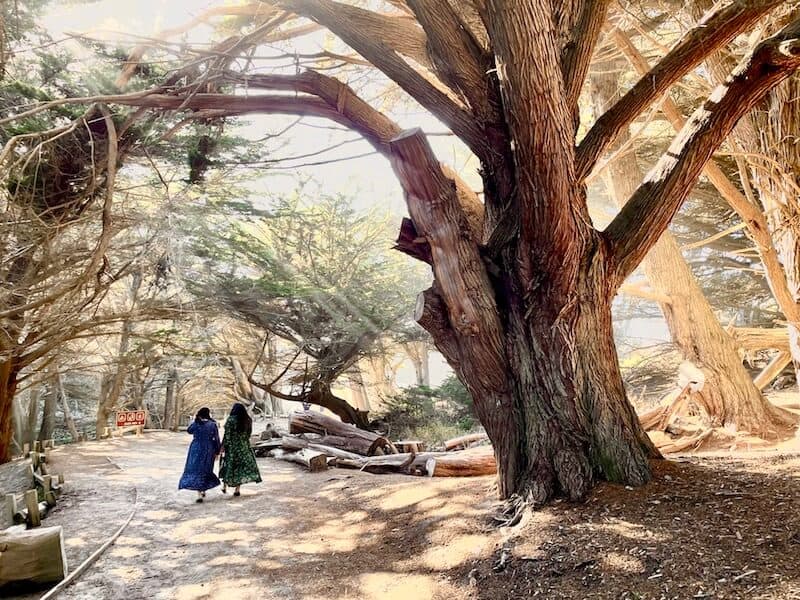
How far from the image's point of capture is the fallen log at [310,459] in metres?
8.65

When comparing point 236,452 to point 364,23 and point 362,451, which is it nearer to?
point 362,451

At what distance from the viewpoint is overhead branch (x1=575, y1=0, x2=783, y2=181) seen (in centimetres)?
323

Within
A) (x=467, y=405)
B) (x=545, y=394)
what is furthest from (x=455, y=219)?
(x=467, y=405)

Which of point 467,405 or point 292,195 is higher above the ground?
point 292,195

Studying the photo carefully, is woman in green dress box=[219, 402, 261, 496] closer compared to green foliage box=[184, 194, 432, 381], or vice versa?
woman in green dress box=[219, 402, 261, 496]

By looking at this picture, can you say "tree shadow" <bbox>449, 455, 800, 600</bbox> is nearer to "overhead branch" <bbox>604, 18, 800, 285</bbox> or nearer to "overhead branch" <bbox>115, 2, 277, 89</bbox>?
"overhead branch" <bbox>604, 18, 800, 285</bbox>

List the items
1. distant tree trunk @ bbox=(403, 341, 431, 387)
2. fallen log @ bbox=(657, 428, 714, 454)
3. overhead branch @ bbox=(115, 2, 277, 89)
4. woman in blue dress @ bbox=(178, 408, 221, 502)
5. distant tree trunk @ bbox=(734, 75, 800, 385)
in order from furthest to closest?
1. distant tree trunk @ bbox=(403, 341, 431, 387)
2. woman in blue dress @ bbox=(178, 408, 221, 502)
3. fallen log @ bbox=(657, 428, 714, 454)
4. overhead branch @ bbox=(115, 2, 277, 89)
5. distant tree trunk @ bbox=(734, 75, 800, 385)

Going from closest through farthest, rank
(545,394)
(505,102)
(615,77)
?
1. (505,102)
2. (545,394)
3. (615,77)

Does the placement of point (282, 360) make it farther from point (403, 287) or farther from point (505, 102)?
point (505, 102)

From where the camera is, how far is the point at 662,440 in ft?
21.1

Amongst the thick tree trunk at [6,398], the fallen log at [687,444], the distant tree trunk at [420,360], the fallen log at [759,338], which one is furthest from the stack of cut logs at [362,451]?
the distant tree trunk at [420,360]

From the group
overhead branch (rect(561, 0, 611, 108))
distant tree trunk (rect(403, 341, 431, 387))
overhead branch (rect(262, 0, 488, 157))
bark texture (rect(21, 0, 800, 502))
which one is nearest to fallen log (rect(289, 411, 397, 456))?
bark texture (rect(21, 0, 800, 502))

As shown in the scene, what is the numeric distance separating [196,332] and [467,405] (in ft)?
24.5

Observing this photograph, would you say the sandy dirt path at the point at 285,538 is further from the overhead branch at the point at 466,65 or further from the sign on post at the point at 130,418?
the sign on post at the point at 130,418
